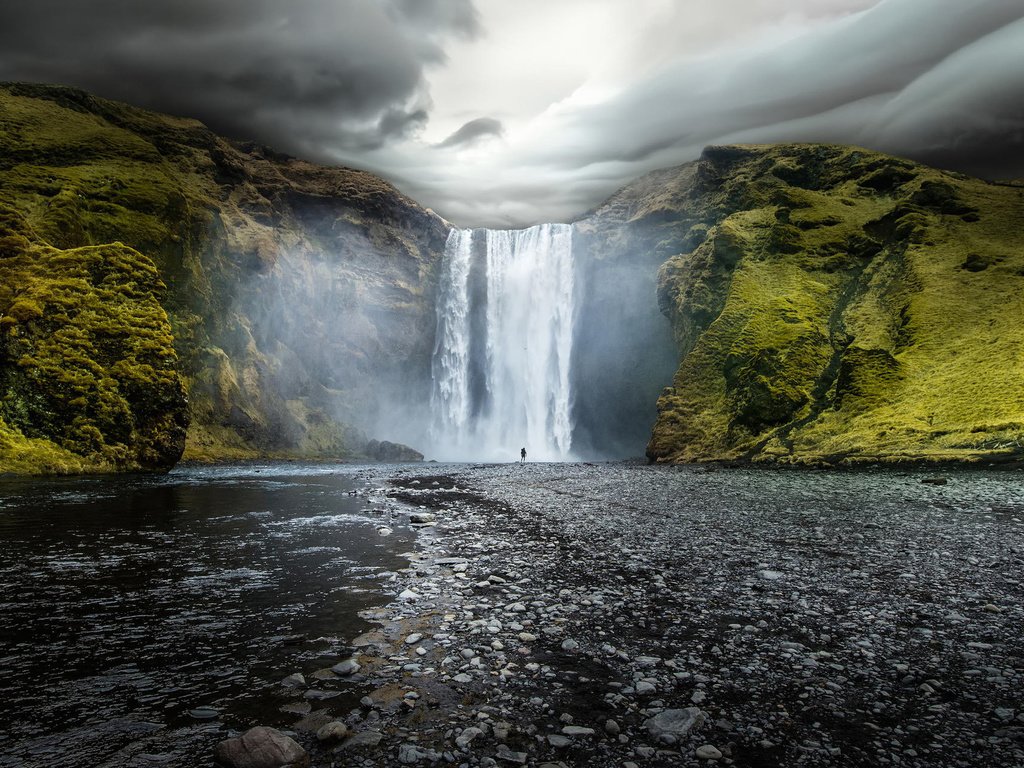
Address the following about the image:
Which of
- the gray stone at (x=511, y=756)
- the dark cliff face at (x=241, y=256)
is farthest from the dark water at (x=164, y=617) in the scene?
the dark cliff face at (x=241, y=256)

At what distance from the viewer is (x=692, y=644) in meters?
6.73

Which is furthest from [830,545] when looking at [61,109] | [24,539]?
[61,109]

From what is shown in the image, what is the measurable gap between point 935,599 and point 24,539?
20.1m

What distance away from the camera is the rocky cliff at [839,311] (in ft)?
147

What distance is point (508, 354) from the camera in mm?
104062

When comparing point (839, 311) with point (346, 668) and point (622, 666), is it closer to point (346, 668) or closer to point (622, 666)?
point (622, 666)

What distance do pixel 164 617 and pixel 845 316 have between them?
75.2 meters

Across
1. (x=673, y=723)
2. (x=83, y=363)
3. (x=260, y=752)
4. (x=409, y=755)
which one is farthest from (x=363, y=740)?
(x=83, y=363)

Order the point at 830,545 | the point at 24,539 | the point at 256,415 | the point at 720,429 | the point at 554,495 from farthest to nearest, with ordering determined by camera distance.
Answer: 1. the point at 256,415
2. the point at 720,429
3. the point at 554,495
4. the point at 24,539
5. the point at 830,545

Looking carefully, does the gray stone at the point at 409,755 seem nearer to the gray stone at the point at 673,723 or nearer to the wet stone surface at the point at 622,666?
the wet stone surface at the point at 622,666

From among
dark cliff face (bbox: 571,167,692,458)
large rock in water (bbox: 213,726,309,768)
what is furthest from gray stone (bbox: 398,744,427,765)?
dark cliff face (bbox: 571,167,692,458)

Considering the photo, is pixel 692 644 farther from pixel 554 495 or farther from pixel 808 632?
pixel 554 495

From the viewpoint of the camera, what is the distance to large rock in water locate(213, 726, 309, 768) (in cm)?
408

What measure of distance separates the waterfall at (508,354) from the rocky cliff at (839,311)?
2175 centimetres
